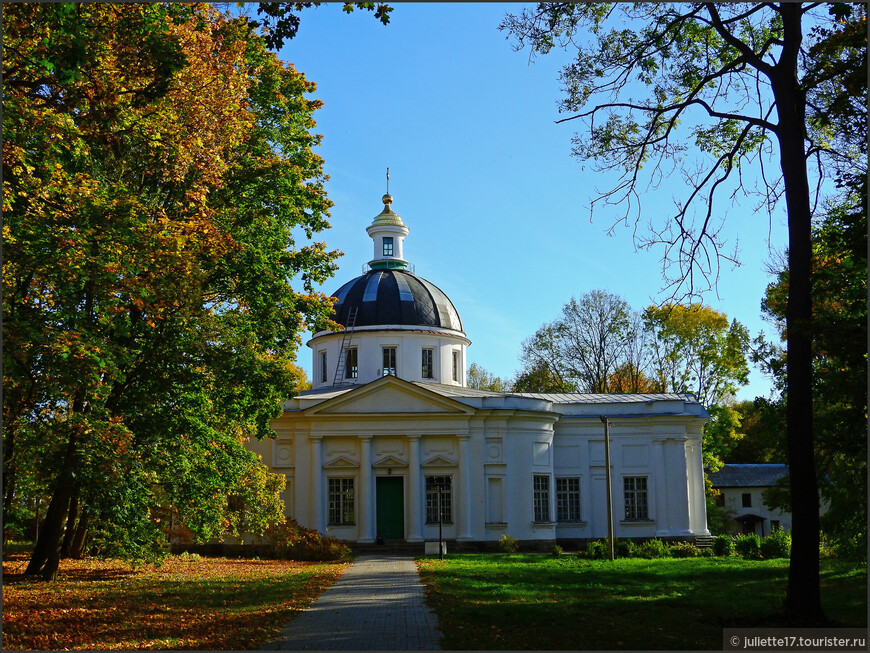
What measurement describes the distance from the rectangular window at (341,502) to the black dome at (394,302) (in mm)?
7947

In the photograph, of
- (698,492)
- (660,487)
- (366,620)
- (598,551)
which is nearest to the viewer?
(366,620)

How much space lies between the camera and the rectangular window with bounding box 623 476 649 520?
123 ft

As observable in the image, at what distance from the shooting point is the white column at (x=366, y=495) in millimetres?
33656

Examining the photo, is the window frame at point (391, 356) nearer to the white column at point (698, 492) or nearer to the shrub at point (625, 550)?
the shrub at point (625, 550)

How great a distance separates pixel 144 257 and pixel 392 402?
67.6 feet

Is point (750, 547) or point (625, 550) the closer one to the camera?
point (750, 547)

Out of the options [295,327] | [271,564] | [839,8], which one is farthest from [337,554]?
[839,8]

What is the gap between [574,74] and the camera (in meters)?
14.6

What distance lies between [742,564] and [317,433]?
16908 millimetres

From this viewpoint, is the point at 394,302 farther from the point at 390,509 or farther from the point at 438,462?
the point at 390,509

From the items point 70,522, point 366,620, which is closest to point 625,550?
point 70,522

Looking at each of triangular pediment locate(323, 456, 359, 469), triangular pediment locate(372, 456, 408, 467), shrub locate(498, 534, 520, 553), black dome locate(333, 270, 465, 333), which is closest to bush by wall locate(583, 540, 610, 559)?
shrub locate(498, 534, 520, 553)

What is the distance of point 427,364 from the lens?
A: 39.7 m

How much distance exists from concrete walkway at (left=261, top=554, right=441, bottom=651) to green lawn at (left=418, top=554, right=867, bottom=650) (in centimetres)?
37
